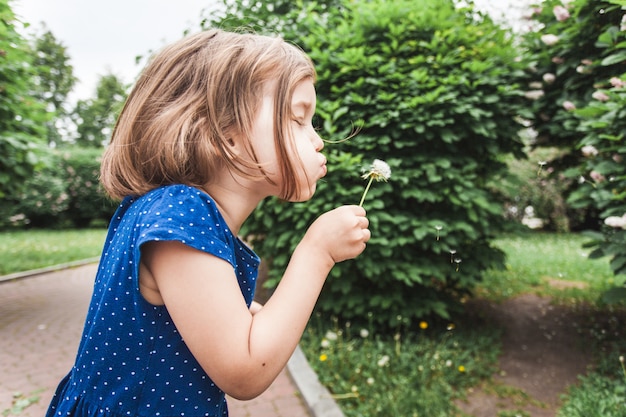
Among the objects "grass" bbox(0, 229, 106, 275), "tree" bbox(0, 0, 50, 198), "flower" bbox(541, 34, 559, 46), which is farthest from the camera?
"grass" bbox(0, 229, 106, 275)

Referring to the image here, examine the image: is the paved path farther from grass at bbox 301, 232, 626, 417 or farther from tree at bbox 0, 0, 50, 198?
tree at bbox 0, 0, 50, 198

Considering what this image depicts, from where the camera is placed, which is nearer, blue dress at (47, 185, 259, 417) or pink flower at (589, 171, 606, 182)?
blue dress at (47, 185, 259, 417)

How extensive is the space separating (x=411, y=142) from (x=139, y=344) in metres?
3.03

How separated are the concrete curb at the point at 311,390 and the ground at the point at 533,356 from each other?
37.7 inches

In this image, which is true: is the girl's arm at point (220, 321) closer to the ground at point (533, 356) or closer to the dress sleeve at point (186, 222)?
the dress sleeve at point (186, 222)

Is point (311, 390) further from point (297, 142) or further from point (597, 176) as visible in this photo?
point (297, 142)

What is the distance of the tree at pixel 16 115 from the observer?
443 cm

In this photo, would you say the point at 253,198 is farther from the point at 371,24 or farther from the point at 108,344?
the point at 371,24

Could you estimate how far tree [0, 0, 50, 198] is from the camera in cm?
443

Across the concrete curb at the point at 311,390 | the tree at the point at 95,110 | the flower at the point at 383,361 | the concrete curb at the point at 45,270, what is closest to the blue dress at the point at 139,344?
the concrete curb at the point at 311,390

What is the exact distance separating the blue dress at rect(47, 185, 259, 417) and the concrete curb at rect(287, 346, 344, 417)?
2.15m

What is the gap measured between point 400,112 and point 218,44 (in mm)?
2807

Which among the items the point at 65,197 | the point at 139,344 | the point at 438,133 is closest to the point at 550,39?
the point at 438,133

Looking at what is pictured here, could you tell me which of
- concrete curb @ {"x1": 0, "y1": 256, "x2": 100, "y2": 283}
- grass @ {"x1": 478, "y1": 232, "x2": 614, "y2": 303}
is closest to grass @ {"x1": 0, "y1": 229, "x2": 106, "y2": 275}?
concrete curb @ {"x1": 0, "y1": 256, "x2": 100, "y2": 283}
